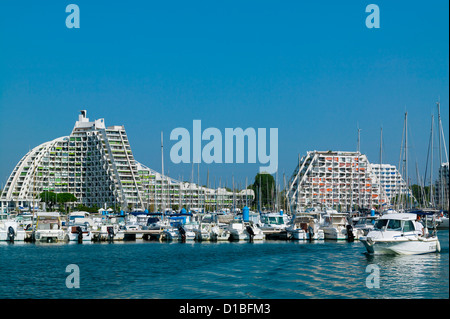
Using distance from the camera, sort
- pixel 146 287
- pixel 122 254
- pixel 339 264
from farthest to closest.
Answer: pixel 122 254
pixel 339 264
pixel 146 287

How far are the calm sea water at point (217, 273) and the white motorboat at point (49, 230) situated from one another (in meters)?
6.33

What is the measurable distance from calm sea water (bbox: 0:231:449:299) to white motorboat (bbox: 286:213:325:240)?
7.64 m

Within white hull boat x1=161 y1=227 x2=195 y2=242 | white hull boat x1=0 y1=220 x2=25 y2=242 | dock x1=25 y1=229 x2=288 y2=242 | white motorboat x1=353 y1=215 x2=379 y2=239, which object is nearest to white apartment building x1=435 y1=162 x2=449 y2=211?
white motorboat x1=353 y1=215 x2=379 y2=239

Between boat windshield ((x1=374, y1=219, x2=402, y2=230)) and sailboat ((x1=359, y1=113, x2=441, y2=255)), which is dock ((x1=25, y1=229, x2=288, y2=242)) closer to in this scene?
boat windshield ((x1=374, y1=219, x2=402, y2=230))

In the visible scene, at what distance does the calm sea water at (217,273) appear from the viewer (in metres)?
24.8

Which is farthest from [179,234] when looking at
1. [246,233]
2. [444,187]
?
[444,187]

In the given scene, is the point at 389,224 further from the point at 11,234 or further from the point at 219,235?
the point at 11,234

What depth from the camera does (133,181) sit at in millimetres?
195625

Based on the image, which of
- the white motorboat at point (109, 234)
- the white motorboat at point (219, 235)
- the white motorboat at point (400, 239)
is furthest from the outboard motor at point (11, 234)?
the white motorboat at point (400, 239)

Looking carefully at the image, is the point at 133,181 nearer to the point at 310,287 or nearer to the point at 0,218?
the point at 0,218

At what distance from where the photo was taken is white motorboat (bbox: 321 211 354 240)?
2203 inches

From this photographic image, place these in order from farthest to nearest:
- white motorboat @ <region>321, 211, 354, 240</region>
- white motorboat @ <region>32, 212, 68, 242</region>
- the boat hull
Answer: white motorboat @ <region>32, 212, 68, 242</region>
white motorboat @ <region>321, 211, 354, 240</region>
the boat hull
